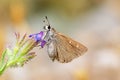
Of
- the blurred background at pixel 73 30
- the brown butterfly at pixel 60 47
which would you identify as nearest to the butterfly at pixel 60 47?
the brown butterfly at pixel 60 47

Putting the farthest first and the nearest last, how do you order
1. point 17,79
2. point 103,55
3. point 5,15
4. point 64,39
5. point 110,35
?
point 5,15
point 110,35
point 103,55
point 17,79
point 64,39

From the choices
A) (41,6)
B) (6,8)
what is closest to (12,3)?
(6,8)

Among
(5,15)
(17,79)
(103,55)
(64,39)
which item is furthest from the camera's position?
(5,15)

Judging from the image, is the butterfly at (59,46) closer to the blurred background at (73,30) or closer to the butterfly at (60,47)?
the butterfly at (60,47)

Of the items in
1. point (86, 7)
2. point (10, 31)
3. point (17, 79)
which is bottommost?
point (17, 79)

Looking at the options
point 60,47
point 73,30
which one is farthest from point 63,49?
point 73,30

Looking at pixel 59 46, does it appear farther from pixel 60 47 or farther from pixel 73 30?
pixel 73 30

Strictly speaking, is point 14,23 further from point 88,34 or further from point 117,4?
point 117,4
